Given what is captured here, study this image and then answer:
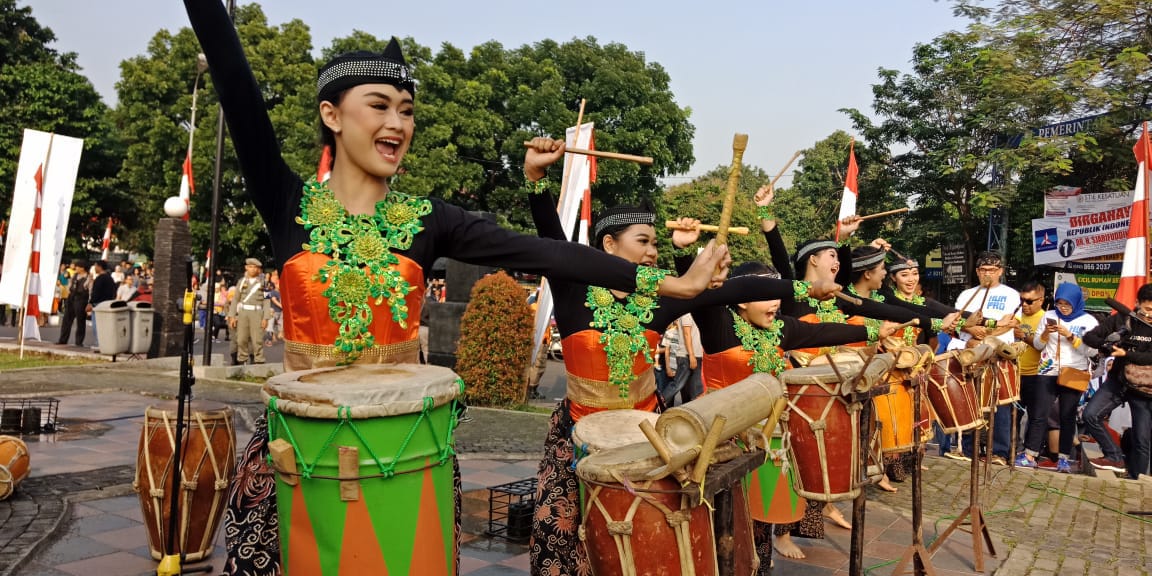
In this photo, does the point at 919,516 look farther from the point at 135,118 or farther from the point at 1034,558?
the point at 135,118

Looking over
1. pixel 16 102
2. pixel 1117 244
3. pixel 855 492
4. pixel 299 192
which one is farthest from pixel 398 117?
pixel 16 102

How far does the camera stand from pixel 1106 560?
605 centimetres

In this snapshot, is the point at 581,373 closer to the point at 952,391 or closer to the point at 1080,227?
the point at 952,391

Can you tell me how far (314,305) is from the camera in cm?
283

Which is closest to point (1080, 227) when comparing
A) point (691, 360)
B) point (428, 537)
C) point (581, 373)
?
point (691, 360)

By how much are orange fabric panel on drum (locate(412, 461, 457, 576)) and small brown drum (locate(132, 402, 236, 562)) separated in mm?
2436

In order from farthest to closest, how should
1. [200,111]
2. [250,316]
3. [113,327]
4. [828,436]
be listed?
[200,111] < [113,327] < [250,316] < [828,436]

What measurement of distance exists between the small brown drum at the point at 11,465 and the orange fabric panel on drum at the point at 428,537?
4.84 metres

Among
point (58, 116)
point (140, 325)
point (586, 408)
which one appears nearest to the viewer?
point (586, 408)

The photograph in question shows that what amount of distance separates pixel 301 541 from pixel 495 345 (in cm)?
906

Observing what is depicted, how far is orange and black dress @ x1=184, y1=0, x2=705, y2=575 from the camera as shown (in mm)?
2762

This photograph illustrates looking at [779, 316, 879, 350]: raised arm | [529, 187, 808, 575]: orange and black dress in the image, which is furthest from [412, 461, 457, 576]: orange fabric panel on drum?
[779, 316, 879, 350]: raised arm

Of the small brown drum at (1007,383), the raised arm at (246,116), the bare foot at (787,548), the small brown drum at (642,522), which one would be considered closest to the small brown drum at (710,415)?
the small brown drum at (642,522)

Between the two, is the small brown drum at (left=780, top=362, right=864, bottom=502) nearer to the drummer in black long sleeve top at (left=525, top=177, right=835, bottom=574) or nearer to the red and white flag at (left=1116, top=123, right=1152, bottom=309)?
the drummer in black long sleeve top at (left=525, top=177, right=835, bottom=574)
